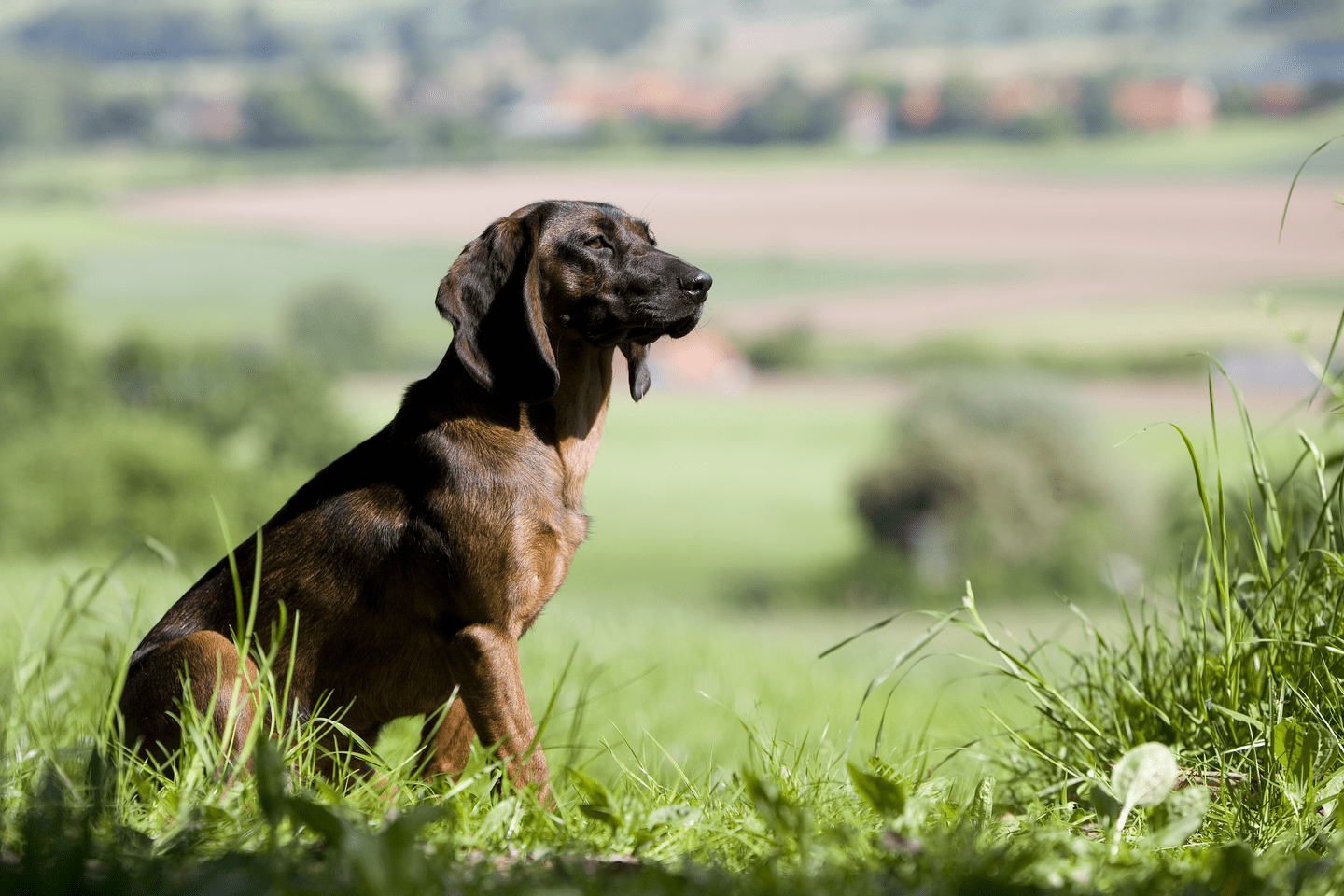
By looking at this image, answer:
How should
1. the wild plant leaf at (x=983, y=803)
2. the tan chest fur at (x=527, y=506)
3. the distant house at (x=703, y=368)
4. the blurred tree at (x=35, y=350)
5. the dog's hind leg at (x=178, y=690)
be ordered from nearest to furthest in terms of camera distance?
the wild plant leaf at (x=983, y=803)
the dog's hind leg at (x=178, y=690)
the tan chest fur at (x=527, y=506)
the distant house at (x=703, y=368)
the blurred tree at (x=35, y=350)

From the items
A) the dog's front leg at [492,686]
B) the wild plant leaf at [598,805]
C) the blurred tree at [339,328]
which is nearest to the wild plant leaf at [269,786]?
the wild plant leaf at [598,805]

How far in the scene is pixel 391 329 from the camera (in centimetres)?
1981

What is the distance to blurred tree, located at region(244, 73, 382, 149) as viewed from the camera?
21.0 meters

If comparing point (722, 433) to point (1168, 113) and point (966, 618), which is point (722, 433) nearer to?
point (1168, 113)

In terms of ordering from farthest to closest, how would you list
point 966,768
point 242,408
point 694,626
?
point 242,408
point 694,626
point 966,768

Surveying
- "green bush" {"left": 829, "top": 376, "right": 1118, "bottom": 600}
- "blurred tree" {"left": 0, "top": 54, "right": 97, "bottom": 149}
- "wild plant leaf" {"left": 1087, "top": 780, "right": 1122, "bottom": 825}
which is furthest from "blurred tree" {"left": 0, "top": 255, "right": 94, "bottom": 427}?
"wild plant leaf" {"left": 1087, "top": 780, "right": 1122, "bottom": 825}

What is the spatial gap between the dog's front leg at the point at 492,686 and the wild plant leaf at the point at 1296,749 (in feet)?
4.94

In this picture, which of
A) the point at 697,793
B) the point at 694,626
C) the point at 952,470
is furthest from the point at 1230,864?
the point at 952,470

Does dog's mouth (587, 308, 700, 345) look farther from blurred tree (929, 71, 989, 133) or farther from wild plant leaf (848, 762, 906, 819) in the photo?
blurred tree (929, 71, 989, 133)

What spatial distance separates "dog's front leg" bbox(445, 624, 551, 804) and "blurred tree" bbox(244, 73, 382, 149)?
66.2ft

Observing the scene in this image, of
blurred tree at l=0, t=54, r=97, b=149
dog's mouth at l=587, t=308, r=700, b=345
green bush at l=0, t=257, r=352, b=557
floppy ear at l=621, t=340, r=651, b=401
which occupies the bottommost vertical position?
green bush at l=0, t=257, r=352, b=557

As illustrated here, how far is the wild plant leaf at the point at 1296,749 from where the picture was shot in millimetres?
2367

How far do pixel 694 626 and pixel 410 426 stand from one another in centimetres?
729

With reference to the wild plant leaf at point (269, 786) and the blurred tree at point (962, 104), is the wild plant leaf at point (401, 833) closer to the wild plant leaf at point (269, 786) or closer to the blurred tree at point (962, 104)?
the wild plant leaf at point (269, 786)
